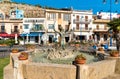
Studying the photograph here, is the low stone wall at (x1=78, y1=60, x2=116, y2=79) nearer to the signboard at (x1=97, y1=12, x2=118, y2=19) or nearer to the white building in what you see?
the white building

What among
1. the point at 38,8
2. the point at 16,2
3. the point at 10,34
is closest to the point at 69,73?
the point at 10,34

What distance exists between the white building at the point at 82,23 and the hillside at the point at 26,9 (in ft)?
29.6

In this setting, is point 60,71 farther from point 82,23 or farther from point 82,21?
point 82,23

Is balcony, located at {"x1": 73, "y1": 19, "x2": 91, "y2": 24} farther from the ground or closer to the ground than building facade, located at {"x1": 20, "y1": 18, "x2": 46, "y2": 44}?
farther from the ground

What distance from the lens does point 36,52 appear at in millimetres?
21656

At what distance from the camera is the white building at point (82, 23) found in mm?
79863

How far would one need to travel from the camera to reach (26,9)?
87.2 m

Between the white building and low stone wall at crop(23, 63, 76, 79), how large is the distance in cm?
6737

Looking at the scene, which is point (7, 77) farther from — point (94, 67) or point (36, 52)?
point (36, 52)

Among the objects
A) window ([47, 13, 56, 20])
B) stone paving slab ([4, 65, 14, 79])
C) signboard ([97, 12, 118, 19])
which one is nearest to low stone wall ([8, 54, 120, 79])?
stone paving slab ([4, 65, 14, 79])

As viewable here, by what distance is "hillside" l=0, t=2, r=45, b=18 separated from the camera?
81.8 meters

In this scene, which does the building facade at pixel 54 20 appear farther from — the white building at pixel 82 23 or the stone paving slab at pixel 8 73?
the stone paving slab at pixel 8 73

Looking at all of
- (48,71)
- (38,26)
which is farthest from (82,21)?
(48,71)

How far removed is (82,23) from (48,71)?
228ft
